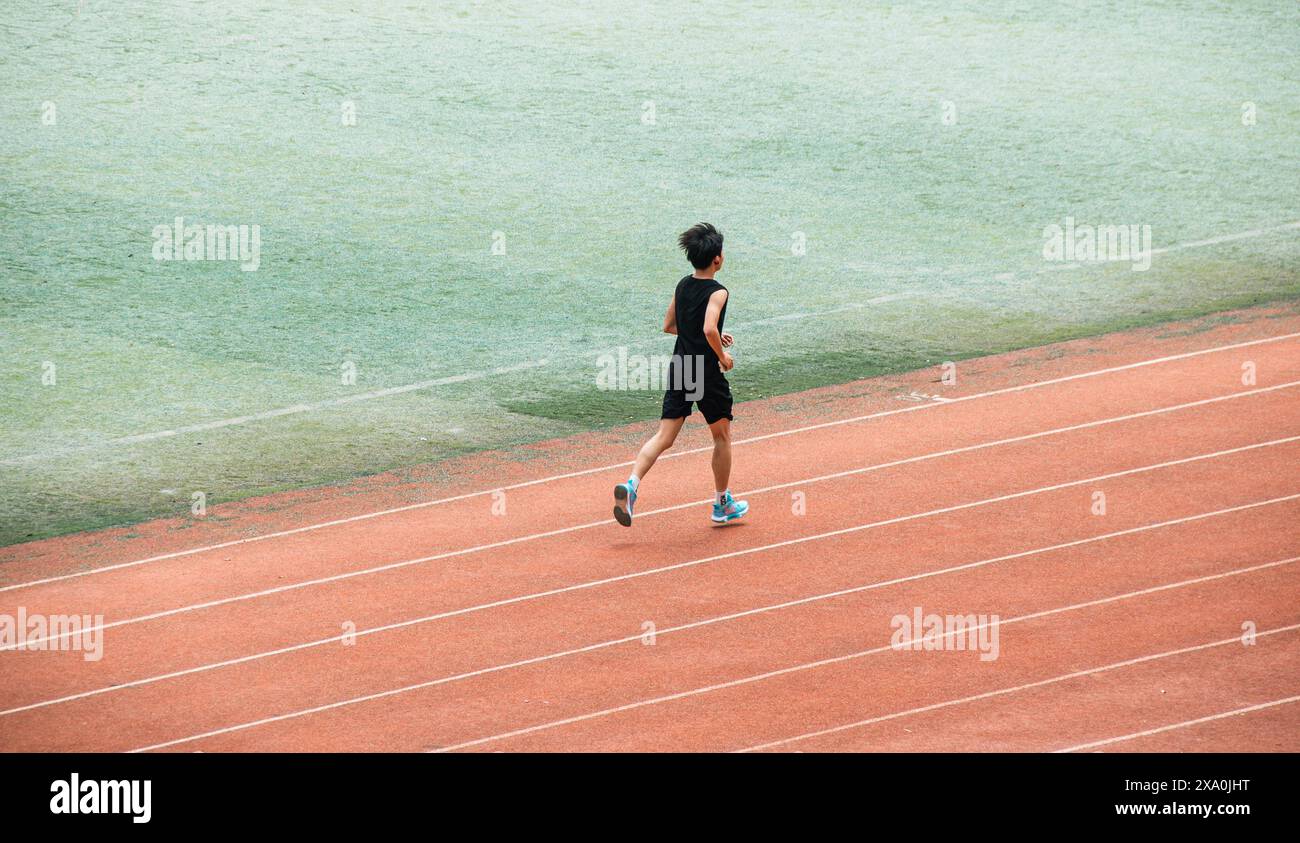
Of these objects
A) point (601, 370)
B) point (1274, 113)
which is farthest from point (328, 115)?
point (1274, 113)

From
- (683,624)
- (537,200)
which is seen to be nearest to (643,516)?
(683,624)

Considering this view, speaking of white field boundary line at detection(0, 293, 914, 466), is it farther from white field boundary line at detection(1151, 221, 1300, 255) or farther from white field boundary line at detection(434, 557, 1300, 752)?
white field boundary line at detection(434, 557, 1300, 752)

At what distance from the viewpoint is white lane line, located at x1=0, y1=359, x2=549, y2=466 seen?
1272 cm

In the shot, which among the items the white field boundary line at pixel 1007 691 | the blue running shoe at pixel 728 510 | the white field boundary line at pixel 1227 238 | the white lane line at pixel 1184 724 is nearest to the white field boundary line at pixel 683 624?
the blue running shoe at pixel 728 510

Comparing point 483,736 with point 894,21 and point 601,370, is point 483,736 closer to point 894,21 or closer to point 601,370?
point 601,370

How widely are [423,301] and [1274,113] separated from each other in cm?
1156

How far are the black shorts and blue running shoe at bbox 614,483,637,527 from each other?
22.5 inches

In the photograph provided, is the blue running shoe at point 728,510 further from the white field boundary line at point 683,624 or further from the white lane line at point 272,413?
the white lane line at point 272,413

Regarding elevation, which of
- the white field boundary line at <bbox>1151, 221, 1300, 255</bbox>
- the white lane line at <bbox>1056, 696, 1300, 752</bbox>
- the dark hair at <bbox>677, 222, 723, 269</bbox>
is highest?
the white field boundary line at <bbox>1151, 221, 1300, 255</bbox>

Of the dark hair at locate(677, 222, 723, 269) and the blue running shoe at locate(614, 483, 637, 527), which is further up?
the dark hair at locate(677, 222, 723, 269)

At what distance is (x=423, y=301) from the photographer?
52.5 ft

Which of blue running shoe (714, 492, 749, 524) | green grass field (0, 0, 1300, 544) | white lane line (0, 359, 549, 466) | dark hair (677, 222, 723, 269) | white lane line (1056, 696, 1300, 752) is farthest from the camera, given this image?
green grass field (0, 0, 1300, 544)

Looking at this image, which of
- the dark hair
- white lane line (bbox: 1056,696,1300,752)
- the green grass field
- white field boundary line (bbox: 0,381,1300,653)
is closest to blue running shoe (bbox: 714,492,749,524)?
white field boundary line (bbox: 0,381,1300,653)

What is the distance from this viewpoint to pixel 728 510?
1114 cm
